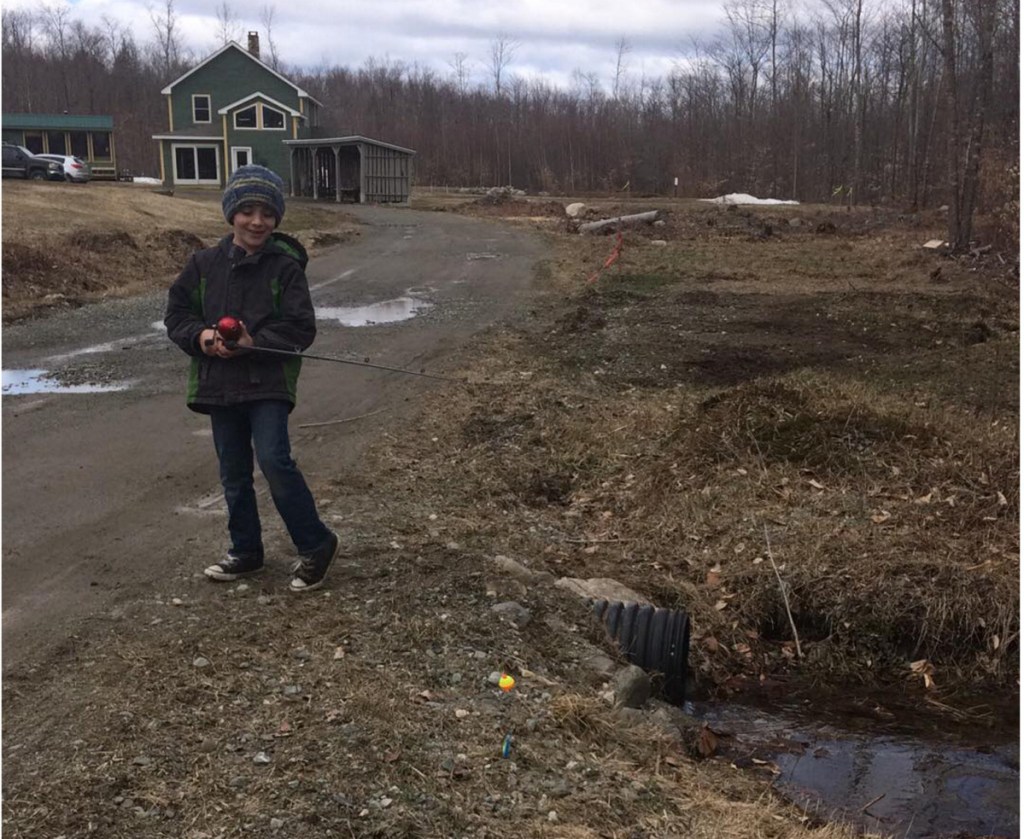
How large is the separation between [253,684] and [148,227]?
62.4ft

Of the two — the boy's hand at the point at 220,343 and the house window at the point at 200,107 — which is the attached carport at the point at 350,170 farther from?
the boy's hand at the point at 220,343

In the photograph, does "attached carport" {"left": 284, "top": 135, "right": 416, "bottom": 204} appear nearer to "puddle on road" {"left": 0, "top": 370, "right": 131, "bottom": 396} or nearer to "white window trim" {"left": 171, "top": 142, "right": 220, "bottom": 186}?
"white window trim" {"left": 171, "top": 142, "right": 220, "bottom": 186}

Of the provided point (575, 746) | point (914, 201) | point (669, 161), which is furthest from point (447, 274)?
point (669, 161)

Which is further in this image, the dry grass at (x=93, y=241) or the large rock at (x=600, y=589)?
the dry grass at (x=93, y=241)

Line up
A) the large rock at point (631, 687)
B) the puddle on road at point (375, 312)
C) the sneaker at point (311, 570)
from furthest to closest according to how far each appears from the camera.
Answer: the puddle on road at point (375, 312) → the sneaker at point (311, 570) → the large rock at point (631, 687)

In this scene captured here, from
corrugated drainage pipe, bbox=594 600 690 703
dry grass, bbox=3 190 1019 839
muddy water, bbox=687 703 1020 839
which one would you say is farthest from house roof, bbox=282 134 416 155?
muddy water, bbox=687 703 1020 839

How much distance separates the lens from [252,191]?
4.07 m

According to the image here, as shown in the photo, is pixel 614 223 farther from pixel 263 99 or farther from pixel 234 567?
pixel 234 567

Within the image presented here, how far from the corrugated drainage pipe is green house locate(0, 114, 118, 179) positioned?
49052mm

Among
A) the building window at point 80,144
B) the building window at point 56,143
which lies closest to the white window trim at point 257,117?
the building window at point 80,144

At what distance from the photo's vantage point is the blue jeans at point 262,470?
4188 millimetres

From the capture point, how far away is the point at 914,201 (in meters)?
34.8

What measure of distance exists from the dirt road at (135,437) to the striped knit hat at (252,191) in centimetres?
176

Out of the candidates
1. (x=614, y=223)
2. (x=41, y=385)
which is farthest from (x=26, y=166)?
(x=41, y=385)
